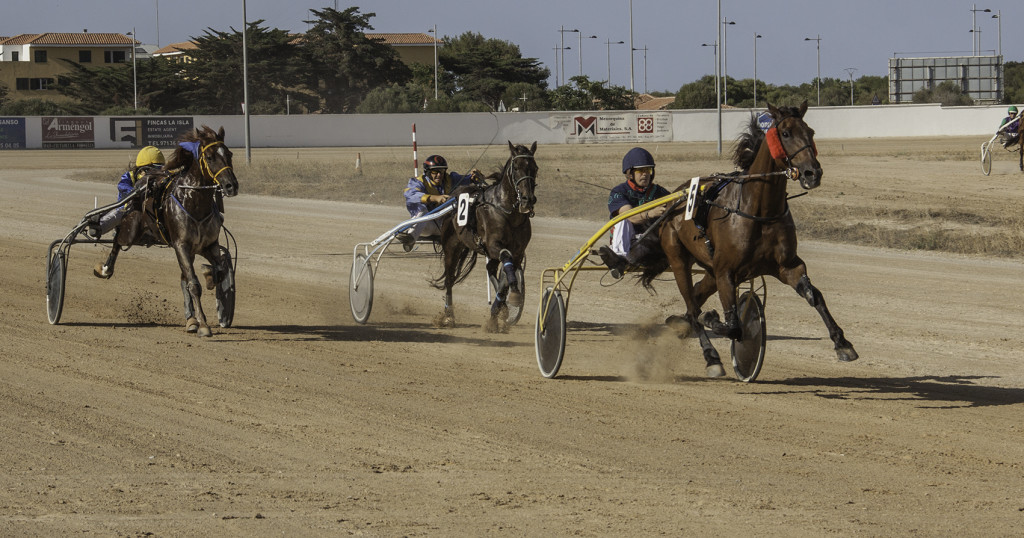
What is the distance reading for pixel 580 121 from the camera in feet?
174

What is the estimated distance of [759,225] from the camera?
754 cm

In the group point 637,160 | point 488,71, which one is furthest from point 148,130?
point 637,160

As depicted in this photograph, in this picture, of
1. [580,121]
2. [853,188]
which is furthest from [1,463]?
[580,121]

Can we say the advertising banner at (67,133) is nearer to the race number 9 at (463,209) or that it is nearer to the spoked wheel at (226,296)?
the spoked wheel at (226,296)

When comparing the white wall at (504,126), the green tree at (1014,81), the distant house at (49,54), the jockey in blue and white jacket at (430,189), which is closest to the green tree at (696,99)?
the white wall at (504,126)

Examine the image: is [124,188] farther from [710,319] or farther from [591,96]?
[591,96]

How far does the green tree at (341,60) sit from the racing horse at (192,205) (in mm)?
61005

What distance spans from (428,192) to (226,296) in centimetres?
235

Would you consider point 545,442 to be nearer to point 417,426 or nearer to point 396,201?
point 417,426

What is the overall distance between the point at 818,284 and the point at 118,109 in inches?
2207

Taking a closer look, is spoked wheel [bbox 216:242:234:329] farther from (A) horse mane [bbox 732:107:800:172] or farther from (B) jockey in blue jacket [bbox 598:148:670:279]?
(A) horse mane [bbox 732:107:800:172]

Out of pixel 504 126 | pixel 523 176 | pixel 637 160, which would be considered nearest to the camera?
pixel 637 160

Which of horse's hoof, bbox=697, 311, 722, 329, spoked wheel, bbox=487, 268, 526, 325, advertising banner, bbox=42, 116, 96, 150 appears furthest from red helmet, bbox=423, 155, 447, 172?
advertising banner, bbox=42, 116, 96, 150

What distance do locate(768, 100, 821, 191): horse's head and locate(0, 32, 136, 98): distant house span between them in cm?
8245
